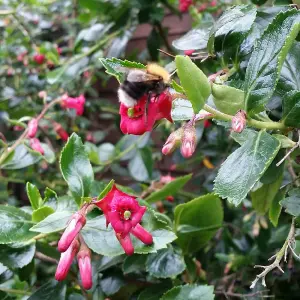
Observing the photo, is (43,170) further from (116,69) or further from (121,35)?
(116,69)

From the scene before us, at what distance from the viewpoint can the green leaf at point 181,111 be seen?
66cm

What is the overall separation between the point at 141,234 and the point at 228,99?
240 millimetres

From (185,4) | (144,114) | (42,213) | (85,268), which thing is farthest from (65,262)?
(185,4)

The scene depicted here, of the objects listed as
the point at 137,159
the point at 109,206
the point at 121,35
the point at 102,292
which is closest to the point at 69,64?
the point at 121,35

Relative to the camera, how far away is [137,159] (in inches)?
54.0

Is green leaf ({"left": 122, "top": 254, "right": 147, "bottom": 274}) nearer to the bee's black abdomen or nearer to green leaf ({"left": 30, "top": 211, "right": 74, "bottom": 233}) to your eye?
green leaf ({"left": 30, "top": 211, "right": 74, "bottom": 233})

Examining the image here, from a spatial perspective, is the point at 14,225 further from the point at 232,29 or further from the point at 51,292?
the point at 232,29

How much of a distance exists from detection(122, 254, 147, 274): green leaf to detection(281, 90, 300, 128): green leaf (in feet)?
1.22

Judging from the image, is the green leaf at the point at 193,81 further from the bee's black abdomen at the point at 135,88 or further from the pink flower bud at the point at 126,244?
the pink flower bud at the point at 126,244

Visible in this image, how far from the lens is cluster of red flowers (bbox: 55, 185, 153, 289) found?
0.64 metres

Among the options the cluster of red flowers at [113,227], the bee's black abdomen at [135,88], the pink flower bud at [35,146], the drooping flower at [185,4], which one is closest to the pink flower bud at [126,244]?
the cluster of red flowers at [113,227]

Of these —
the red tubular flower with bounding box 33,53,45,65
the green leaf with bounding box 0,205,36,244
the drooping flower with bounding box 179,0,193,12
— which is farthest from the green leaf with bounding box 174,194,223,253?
the red tubular flower with bounding box 33,53,45,65

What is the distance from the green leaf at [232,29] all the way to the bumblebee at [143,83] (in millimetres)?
Result: 206

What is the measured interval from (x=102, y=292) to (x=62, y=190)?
0.86 m
